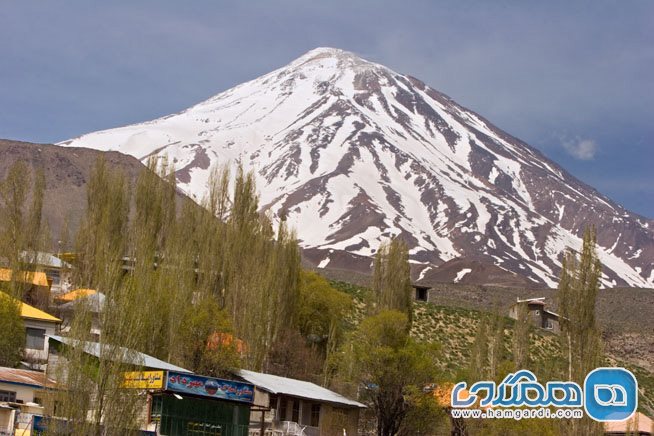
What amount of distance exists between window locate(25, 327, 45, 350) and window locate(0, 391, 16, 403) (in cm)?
980

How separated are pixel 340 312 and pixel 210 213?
953cm

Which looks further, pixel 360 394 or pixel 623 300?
pixel 623 300

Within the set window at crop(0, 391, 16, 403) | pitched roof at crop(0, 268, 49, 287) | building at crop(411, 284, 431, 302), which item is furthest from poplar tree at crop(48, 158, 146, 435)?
building at crop(411, 284, 431, 302)

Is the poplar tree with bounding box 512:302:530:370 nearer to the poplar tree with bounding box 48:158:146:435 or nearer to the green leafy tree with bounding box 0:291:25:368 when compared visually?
the green leafy tree with bounding box 0:291:25:368

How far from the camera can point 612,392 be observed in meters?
30.0

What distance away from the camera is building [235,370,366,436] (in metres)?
43.6

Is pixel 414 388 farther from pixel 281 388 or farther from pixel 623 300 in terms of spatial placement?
pixel 623 300

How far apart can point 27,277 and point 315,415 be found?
1793cm

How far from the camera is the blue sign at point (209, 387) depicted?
37906 mm

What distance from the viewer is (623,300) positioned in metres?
105

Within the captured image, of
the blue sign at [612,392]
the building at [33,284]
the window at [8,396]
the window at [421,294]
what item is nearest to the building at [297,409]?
the window at [8,396]

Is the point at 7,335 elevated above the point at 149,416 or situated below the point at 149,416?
above

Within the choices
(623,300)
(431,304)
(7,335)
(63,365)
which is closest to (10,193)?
(7,335)

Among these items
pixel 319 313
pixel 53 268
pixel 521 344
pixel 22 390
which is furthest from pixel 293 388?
pixel 53 268
